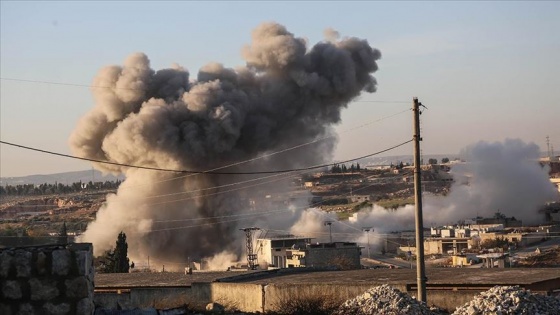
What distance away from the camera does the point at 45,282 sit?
8820 mm

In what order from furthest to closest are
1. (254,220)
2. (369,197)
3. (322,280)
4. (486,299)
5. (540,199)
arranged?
(369,197)
(540,199)
(254,220)
(322,280)
(486,299)

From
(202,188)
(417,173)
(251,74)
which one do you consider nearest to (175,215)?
(202,188)

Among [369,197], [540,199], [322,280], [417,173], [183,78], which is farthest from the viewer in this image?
[369,197]

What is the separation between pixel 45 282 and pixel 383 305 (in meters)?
4.79

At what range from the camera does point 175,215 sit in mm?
71312

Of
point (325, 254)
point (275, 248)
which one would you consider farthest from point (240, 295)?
point (275, 248)

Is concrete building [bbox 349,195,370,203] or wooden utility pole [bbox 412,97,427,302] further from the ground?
concrete building [bbox 349,195,370,203]

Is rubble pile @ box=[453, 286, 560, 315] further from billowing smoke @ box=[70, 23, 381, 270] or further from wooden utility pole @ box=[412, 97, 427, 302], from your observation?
billowing smoke @ box=[70, 23, 381, 270]

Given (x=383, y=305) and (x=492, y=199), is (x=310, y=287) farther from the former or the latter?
(x=492, y=199)

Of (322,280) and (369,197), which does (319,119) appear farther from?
(369,197)

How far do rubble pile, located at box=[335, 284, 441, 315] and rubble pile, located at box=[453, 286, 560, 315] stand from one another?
1.95 ft

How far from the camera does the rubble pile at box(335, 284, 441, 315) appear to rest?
11.8 metres

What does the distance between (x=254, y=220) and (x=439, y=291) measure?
6029 cm

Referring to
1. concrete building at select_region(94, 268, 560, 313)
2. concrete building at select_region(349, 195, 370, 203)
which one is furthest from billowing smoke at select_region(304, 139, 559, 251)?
concrete building at select_region(94, 268, 560, 313)
